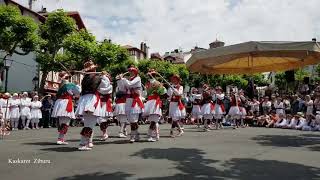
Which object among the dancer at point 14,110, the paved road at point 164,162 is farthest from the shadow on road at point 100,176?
the dancer at point 14,110

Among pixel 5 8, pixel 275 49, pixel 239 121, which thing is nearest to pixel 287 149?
pixel 275 49

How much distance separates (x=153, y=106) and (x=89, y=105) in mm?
3199

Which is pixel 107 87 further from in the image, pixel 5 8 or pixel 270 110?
pixel 5 8

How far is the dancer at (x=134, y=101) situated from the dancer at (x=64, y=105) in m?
1.68

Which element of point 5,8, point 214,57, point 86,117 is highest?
point 5,8

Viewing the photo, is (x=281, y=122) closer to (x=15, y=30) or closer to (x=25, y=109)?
(x=25, y=109)

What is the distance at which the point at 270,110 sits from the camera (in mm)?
29203

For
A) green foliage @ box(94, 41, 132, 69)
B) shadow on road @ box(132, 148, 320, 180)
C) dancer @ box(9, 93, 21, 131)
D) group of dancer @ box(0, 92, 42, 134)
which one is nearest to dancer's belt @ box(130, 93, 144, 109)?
shadow on road @ box(132, 148, 320, 180)

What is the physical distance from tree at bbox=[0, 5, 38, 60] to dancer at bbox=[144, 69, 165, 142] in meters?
21.5

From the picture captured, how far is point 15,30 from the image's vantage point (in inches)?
1298

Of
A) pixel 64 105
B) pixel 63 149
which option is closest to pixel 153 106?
pixel 64 105

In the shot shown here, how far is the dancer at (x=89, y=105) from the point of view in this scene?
1117 centimetres

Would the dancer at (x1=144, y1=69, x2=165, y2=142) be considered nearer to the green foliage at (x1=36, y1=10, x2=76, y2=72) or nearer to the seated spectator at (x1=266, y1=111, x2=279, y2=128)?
the seated spectator at (x1=266, y1=111, x2=279, y2=128)

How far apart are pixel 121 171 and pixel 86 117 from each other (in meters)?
3.56
